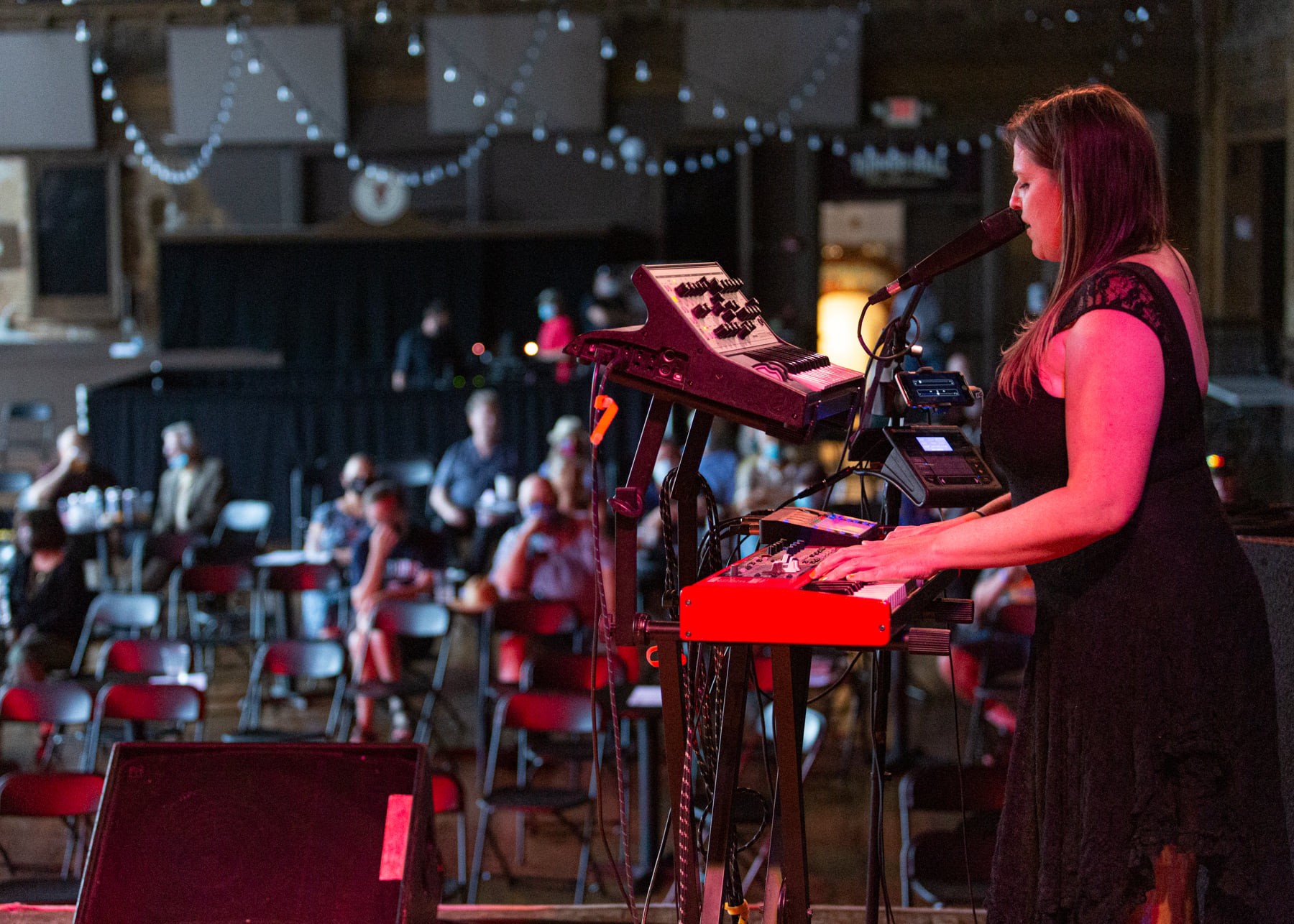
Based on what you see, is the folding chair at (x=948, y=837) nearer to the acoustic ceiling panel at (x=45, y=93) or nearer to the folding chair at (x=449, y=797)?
the folding chair at (x=449, y=797)

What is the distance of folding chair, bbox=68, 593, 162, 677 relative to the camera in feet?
20.1

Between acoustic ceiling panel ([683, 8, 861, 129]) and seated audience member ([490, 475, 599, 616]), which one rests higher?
acoustic ceiling panel ([683, 8, 861, 129])

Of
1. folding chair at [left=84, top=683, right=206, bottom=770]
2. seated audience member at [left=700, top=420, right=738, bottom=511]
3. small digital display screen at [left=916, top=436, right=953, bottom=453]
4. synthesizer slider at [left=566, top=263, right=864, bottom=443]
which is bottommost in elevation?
folding chair at [left=84, top=683, right=206, bottom=770]

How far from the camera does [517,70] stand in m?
13.4

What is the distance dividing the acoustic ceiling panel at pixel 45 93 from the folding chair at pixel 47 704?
35.1ft

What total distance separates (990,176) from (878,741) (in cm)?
1224

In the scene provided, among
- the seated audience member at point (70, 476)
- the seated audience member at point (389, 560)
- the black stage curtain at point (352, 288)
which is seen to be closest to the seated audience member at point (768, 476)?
the seated audience member at point (389, 560)

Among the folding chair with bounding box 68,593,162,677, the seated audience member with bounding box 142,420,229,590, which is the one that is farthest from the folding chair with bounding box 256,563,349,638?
the seated audience member with bounding box 142,420,229,590

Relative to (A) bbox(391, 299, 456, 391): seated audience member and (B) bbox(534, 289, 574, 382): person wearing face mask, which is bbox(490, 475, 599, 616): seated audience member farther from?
(A) bbox(391, 299, 456, 391): seated audience member

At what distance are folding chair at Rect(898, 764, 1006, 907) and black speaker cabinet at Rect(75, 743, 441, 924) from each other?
56.3 inches

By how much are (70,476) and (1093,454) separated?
802 centimetres

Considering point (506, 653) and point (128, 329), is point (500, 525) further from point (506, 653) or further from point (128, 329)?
point (128, 329)

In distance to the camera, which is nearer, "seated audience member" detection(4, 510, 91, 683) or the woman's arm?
the woman's arm

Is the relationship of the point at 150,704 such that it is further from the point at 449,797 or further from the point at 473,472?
the point at 473,472
